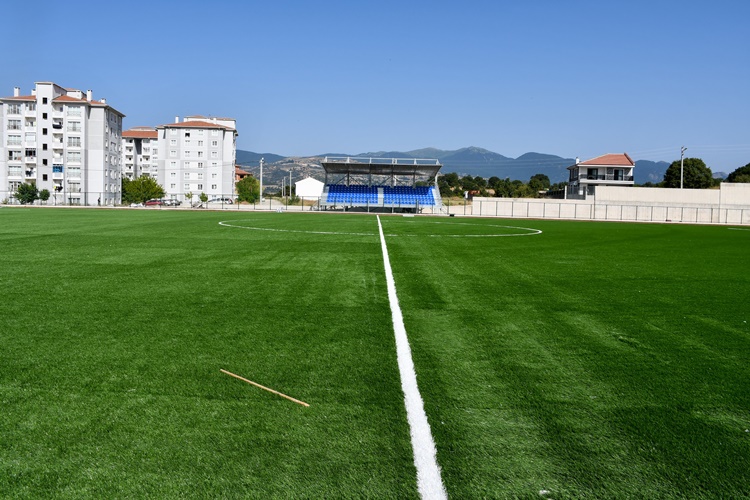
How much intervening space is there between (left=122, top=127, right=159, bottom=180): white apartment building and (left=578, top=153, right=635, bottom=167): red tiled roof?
89.0 meters

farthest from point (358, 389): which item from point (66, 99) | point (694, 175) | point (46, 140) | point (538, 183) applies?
point (538, 183)

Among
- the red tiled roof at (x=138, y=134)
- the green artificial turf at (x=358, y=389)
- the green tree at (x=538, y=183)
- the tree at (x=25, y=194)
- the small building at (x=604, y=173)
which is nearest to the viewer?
the green artificial turf at (x=358, y=389)

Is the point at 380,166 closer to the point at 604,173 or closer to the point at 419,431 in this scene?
the point at 604,173

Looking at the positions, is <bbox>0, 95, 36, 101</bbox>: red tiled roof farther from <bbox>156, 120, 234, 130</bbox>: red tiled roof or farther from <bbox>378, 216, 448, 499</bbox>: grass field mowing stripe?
<bbox>378, 216, 448, 499</bbox>: grass field mowing stripe

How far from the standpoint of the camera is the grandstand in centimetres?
6023

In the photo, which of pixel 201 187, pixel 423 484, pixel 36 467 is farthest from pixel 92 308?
pixel 201 187

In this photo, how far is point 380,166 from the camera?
62.6 meters

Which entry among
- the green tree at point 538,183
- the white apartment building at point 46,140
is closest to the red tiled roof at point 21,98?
the white apartment building at point 46,140

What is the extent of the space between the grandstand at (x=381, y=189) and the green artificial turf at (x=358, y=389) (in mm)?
50381

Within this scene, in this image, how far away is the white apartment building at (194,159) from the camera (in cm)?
10481

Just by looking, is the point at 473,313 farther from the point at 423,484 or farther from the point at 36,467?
the point at 36,467

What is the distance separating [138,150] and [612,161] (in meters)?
101

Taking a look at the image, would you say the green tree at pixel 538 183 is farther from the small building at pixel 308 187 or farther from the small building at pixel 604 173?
the small building at pixel 308 187

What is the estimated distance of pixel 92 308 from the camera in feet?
23.4
